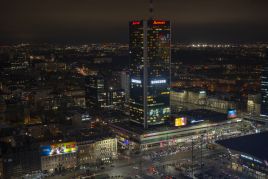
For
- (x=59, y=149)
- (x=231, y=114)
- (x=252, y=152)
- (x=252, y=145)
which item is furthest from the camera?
(x=231, y=114)

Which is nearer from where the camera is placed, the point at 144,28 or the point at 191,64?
the point at 144,28

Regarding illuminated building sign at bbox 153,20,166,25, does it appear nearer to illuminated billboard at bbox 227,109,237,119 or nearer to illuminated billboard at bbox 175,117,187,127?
illuminated billboard at bbox 175,117,187,127

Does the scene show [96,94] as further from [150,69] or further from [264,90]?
[264,90]

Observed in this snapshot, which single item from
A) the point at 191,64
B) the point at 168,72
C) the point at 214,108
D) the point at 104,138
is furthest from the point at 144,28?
the point at 191,64

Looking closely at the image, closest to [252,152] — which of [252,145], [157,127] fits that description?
[252,145]

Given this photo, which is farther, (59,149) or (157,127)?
(157,127)

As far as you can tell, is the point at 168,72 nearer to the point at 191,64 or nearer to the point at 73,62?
the point at 191,64
